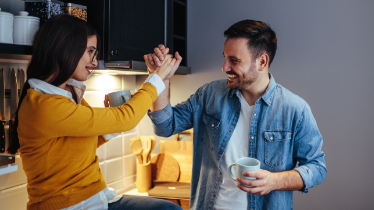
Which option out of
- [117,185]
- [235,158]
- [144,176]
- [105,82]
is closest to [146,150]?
[144,176]

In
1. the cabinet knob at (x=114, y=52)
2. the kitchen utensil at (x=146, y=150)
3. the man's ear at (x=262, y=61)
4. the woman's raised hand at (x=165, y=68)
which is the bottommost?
the kitchen utensil at (x=146, y=150)

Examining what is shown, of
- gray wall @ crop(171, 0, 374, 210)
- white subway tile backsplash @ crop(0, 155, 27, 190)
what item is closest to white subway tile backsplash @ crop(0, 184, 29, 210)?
white subway tile backsplash @ crop(0, 155, 27, 190)

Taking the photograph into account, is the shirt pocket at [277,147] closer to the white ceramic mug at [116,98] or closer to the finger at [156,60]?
the finger at [156,60]

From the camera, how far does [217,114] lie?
1.41 m

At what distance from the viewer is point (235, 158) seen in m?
1.32

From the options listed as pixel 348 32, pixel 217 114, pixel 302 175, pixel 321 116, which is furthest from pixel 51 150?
pixel 348 32

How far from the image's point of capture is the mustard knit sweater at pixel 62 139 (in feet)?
3.05

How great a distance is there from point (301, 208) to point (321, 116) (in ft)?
2.12

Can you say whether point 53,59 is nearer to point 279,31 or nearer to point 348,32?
point 279,31

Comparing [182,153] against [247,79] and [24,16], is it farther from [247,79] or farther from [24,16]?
[24,16]

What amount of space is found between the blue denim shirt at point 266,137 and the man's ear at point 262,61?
89 mm

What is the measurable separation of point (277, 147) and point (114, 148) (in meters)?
1.32

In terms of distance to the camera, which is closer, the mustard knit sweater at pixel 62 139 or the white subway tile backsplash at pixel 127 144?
the mustard knit sweater at pixel 62 139

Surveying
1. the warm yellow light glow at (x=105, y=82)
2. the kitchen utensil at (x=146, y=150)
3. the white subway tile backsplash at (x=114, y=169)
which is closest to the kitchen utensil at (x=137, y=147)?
the kitchen utensil at (x=146, y=150)
